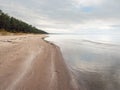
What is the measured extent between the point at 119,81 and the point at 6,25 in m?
71.4

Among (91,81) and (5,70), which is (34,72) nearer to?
(5,70)

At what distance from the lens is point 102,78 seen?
9.98 meters

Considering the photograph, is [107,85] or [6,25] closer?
[107,85]

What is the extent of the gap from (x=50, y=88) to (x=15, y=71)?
2.89 meters

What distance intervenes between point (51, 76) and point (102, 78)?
2.71 metres

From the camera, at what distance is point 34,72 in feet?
32.3

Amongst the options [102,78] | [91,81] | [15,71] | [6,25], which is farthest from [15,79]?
[6,25]

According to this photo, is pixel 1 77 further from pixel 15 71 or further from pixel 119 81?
pixel 119 81

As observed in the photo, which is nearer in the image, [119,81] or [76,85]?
[76,85]

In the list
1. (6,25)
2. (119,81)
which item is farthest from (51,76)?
(6,25)

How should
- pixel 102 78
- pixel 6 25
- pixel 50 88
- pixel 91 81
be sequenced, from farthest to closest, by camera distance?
pixel 6 25
pixel 102 78
pixel 91 81
pixel 50 88

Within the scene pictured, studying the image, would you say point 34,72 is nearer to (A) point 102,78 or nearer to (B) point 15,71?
(B) point 15,71

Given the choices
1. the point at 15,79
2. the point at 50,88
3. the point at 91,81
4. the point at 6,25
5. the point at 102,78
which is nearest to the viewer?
the point at 50,88

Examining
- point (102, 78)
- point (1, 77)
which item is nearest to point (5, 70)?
point (1, 77)
